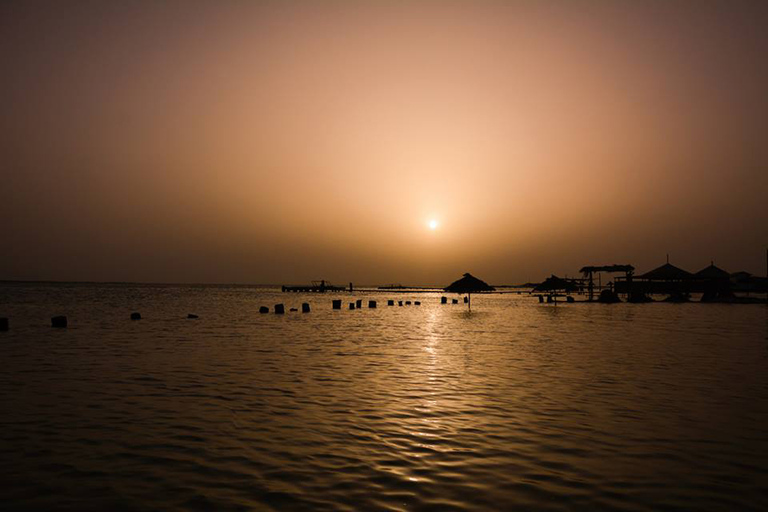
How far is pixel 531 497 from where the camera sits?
6.04 meters

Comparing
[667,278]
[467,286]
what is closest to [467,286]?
[467,286]

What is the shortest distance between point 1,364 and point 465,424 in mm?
14692

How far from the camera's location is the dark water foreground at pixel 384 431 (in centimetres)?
617

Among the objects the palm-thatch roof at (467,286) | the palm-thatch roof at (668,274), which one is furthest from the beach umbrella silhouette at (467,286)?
the palm-thatch roof at (668,274)

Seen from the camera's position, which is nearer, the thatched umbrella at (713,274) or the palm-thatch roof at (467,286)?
the palm-thatch roof at (467,286)

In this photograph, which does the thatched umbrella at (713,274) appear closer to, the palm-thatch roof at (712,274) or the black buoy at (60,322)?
the palm-thatch roof at (712,274)

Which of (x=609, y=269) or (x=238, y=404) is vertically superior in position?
(x=609, y=269)

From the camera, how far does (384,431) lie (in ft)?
29.2

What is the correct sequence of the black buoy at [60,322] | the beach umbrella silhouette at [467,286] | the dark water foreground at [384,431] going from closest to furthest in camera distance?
the dark water foreground at [384,431]
the black buoy at [60,322]
the beach umbrella silhouette at [467,286]

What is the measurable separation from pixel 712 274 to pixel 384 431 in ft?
222

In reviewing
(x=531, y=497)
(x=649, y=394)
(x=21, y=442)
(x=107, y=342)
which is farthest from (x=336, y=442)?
(x=107, y=342)

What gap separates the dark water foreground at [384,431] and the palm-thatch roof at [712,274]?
169 ft

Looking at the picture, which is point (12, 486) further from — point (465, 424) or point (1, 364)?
point (1, 364)

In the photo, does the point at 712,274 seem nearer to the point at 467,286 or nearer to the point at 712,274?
the point at 712,274
